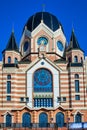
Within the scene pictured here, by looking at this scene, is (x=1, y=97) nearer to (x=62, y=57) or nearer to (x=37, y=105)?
(x=37, y=105)

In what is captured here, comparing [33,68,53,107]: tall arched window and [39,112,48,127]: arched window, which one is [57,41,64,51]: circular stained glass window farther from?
[39,112,48,127]: arched window

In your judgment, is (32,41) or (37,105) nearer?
(37,105)

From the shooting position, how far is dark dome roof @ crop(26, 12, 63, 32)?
70.6 metres

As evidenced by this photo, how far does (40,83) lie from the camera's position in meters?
62.5

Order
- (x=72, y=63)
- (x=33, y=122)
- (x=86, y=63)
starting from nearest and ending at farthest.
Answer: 1. (x=33, y=122)
2. (x=72, y=63)
3. (x=86, y=63)

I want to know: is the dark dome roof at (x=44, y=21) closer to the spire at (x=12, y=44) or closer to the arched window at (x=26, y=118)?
the spire at (x=12, y=44)

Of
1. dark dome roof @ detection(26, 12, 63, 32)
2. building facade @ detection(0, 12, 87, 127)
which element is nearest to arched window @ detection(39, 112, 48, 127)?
building facade @ detection(0, 12, 87, 127)

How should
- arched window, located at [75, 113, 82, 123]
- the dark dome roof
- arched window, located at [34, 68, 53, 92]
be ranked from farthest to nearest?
the dark dome roof, arched window, located at [34, 68, 53, 92], arched window, located at [75, 113, 82, 123]

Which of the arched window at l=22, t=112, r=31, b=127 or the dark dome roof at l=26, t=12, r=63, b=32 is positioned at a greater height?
the dark dome roof at l=26, t=12, r=63, b=32

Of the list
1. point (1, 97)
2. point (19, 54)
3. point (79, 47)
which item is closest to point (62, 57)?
point (79, 47)

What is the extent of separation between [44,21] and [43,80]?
47.0ft

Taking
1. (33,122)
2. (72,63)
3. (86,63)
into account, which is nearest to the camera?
(33,122)

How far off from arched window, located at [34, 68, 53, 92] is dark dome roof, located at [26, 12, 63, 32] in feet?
36.1

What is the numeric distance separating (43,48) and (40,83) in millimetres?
7593
